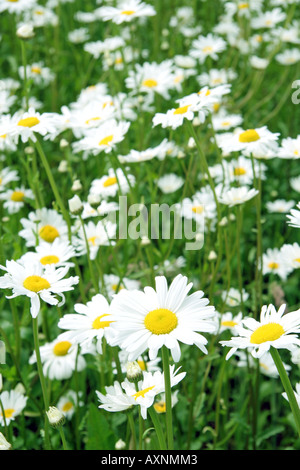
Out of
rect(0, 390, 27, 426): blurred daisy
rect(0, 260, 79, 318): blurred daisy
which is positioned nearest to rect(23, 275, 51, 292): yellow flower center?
rect(0, 260, 79, 318): blurred daisy

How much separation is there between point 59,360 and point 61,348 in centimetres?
3

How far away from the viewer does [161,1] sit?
409 centimetres

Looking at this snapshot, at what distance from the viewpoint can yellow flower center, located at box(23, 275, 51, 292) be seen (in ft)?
4.32

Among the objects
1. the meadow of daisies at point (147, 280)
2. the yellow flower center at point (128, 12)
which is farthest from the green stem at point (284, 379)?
the yellow flower center at point (128, 12)

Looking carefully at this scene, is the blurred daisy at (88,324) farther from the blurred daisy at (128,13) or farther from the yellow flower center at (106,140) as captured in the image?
the blurred daisy at (128,13)

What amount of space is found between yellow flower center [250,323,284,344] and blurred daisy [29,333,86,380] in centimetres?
75

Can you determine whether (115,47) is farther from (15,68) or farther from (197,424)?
(197,424)

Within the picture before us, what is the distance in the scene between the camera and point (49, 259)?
1.63 metres

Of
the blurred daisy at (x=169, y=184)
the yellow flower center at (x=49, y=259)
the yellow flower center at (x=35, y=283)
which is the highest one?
the yellow flower center at (x=35, y=283)

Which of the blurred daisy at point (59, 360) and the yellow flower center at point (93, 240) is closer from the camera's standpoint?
the blurred daisy at point (59, 360)

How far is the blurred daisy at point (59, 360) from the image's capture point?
1.71m

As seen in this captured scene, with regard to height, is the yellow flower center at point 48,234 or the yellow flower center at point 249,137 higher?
the yellow flower center at point 249,137
